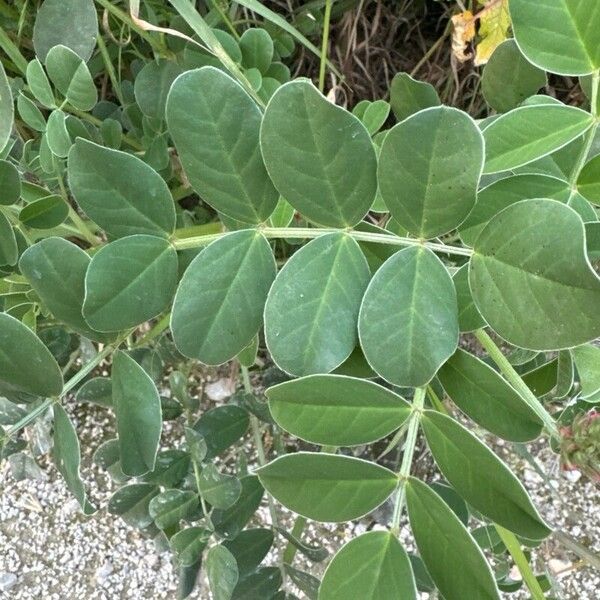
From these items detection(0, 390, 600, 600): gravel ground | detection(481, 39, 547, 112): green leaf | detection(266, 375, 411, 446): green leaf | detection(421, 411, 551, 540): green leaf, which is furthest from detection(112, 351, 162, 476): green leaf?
detection(0, 390, 600, 600): gravel ground

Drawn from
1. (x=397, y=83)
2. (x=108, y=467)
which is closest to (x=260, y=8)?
(x=397, y=83)

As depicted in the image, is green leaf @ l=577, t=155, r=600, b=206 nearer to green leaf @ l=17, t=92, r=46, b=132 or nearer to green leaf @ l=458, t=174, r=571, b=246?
green leaf @ l=458, t=174, r=571, b=246

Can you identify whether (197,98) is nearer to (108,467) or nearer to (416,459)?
(108,467)

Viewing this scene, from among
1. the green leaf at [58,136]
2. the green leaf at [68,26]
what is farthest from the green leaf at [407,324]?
the green leaf at [68,26]

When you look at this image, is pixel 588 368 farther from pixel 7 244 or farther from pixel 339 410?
pixel 7 244

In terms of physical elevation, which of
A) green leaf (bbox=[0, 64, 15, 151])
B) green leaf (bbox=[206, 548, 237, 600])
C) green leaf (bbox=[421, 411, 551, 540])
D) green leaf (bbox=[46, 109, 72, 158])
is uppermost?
green leaf (bbox=[0, 64, 15, 151])

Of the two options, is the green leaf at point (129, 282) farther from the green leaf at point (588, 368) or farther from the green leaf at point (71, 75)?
the green leaf at point (588, 368)

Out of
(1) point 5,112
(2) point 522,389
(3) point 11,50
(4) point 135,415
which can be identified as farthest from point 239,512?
(3) point 11,50
